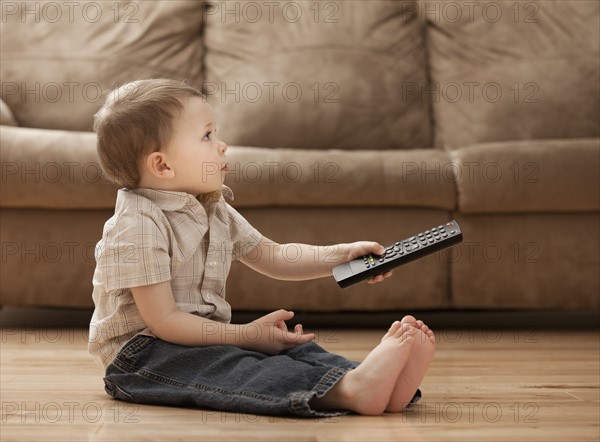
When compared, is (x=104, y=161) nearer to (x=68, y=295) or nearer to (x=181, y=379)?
(x=181, y=379)

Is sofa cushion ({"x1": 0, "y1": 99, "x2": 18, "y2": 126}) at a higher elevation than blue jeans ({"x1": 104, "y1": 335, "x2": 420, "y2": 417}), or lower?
higher

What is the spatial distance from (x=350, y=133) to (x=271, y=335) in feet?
3.93

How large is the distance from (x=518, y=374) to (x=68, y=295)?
41.5 inches

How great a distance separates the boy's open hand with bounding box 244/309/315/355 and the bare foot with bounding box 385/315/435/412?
14 cm

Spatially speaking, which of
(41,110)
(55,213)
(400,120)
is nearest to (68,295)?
(55,213)

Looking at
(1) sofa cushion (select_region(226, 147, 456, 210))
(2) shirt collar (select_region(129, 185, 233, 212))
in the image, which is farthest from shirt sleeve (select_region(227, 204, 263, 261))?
(1) sofa cushion (select_region(226, 147, 456, 210))

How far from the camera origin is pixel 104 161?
1.28m

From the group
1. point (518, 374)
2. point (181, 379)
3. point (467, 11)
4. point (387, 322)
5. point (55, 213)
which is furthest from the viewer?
point (467, 11)

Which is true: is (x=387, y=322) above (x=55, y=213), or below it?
below

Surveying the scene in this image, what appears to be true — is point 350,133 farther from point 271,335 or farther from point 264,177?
point 271,335

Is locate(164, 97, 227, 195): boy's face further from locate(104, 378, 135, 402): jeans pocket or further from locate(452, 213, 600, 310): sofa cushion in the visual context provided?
locate(452, 213, 600, 310): sofa cushion

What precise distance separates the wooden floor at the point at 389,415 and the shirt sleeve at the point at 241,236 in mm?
302

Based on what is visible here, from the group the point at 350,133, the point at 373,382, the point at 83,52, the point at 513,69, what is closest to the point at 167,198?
the point at 373,382

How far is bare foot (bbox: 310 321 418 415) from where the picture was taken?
1.12 metres
